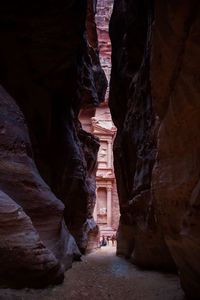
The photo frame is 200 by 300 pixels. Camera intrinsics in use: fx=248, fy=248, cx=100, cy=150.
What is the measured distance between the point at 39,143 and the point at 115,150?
424 centimetres

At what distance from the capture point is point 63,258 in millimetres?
6246

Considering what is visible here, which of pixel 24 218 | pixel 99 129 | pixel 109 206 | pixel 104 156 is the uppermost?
A: pixel 24 218

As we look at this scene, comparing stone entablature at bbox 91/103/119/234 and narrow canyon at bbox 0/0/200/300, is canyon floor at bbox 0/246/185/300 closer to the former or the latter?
narrow canyon at bbox 0/0/200/300

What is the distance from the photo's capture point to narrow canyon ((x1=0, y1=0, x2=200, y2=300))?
288 cm

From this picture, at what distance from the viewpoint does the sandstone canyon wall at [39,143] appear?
13.6 feet

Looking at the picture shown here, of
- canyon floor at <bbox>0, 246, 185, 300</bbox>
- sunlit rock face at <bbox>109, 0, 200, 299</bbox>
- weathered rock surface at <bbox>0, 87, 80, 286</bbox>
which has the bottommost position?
canyon floor at <bbox>0, 246, 185, 300</bbox>

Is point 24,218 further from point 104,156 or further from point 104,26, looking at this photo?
point 104,26

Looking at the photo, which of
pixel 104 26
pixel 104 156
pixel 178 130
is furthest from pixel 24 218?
pixel 104 26

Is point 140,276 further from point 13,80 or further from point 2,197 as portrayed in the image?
point 13,80

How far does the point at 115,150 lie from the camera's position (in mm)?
11820

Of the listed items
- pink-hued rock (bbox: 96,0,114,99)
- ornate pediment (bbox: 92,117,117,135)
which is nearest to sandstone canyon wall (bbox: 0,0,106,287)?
ornate pediment (bbox: 92,117,117,135)

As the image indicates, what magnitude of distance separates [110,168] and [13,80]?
22575mm

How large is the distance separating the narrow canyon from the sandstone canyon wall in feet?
0.08

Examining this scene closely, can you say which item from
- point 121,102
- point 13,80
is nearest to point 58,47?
point 13,80
